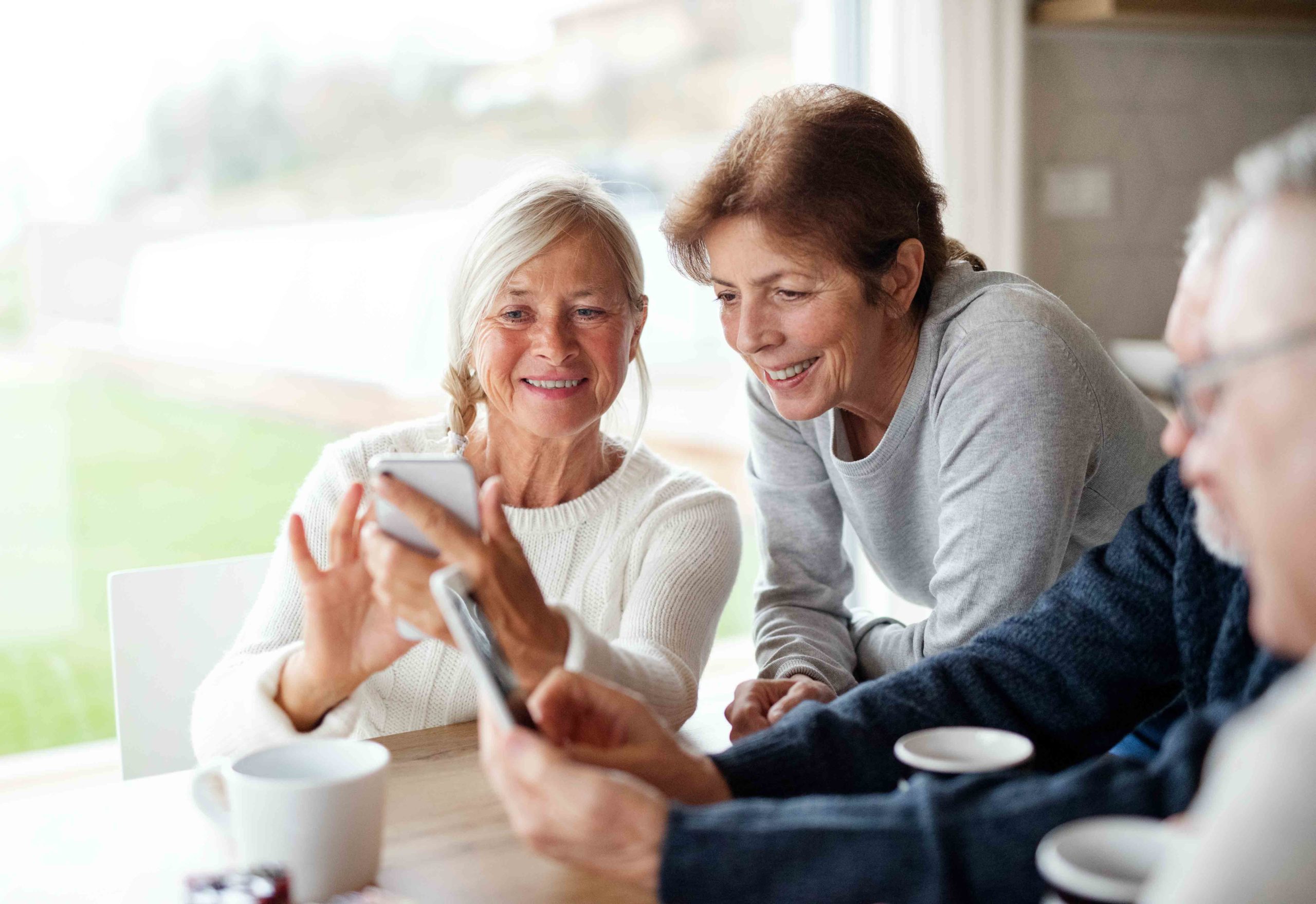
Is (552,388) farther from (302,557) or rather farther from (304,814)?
(304,814)

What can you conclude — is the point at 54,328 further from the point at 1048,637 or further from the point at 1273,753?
the point at 1273,753

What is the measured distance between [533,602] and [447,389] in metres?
0.72

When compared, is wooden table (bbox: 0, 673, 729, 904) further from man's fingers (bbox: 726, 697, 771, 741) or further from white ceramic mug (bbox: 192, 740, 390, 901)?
man's fingers (bbox: 726, 697, 771, 741)

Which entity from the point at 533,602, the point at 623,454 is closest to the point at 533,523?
the point at 623,454

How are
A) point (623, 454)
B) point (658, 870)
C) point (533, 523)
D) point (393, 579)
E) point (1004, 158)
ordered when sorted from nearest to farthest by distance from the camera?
point (658, 870) < point (393, 579) < point (533, 523) < point (623, 454) < point (1004, 158)

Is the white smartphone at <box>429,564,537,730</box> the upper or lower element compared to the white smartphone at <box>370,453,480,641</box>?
lower

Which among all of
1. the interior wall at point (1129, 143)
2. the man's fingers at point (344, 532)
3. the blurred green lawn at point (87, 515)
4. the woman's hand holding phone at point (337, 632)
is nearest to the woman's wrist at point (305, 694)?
the woman's hand holding phone at point (337, 632)

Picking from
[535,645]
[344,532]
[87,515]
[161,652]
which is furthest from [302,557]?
[87,515]

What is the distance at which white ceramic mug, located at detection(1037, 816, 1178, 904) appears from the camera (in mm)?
678

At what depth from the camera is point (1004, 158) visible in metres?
3.46

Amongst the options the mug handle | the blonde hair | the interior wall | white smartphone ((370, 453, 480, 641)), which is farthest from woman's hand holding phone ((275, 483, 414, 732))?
the interior wall

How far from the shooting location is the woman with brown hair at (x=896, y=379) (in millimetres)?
1492

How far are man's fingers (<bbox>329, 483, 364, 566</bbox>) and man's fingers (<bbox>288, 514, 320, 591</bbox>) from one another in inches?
0.8

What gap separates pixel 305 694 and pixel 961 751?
2.15 feet
